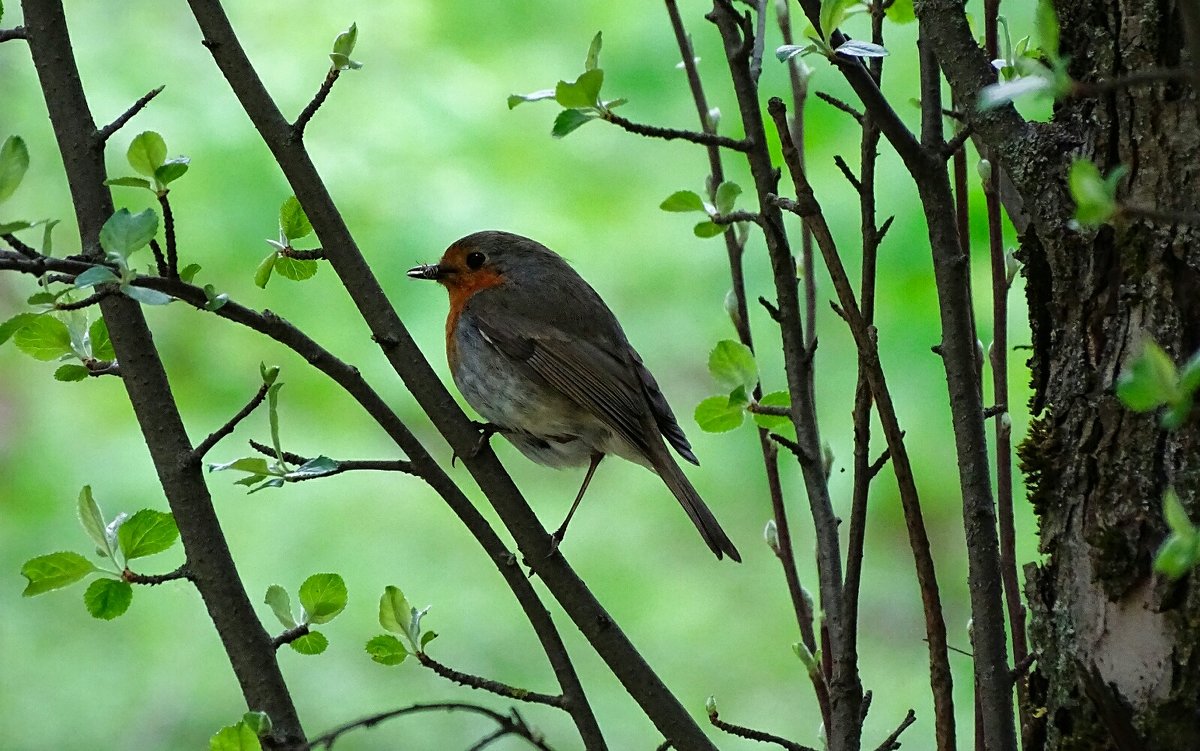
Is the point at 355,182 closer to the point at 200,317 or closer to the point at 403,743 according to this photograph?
the point at 200,317

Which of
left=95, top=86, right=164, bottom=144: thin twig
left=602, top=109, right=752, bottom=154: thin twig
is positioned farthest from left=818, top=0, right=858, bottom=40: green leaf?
left=95, top=86, right=164, bottom=144: thin twig

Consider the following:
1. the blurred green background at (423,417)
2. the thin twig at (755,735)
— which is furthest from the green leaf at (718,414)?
the blurred green background at (423,417)

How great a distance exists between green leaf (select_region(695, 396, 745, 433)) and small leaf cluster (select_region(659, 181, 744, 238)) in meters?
0.19

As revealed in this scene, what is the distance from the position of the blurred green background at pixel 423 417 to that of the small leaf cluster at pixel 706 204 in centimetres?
223

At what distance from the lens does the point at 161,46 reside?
4.66 m

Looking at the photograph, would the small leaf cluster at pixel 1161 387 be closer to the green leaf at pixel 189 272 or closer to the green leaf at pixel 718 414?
the green leaf at pixel 718 414

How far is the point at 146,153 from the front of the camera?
1308 mm

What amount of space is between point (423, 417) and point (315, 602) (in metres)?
2.88

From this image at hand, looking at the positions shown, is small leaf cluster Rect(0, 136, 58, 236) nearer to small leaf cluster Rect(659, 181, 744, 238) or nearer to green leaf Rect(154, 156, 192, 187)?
green leaf Rect(154, 156, 192, 187)

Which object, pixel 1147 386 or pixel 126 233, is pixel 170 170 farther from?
pixel 1147 386

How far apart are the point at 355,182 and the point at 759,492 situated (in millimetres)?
1668

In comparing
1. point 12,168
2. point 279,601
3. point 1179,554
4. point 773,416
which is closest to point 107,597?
point 279,601

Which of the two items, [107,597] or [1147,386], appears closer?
[1147,386]

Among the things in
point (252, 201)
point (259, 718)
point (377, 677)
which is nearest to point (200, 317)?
point (252, 201)
